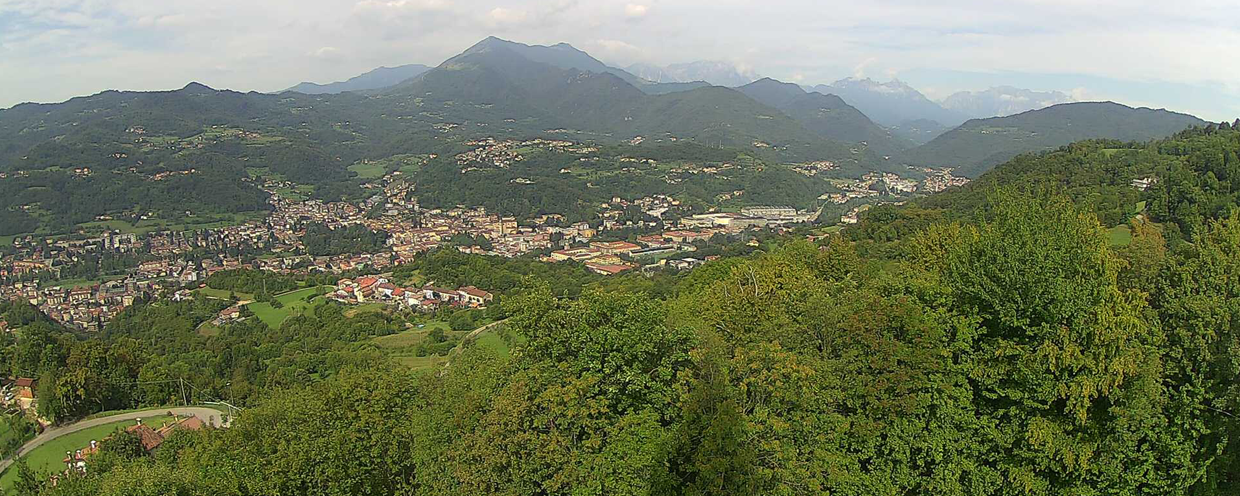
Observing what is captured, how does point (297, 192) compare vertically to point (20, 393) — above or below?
above

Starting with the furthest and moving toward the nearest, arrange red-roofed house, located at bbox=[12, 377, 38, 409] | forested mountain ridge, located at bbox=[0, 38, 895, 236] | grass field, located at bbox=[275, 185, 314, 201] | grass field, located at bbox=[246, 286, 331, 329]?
grass field, located at bbox=[275, 185, 314, 201] → forested mountain ridge, located at bbox=[0, 38, 895, 236] → grass field, located at bbox=[246, 286, 331, 329] → red-roofed house, located at bbox=[12, 377, 38, 409]

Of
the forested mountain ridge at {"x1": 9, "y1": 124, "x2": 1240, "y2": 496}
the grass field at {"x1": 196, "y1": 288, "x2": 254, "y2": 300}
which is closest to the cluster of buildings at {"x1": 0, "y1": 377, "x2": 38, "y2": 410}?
the grass field at {"x1": 196, "y1": 288, "x2": 254, "y2": 300}


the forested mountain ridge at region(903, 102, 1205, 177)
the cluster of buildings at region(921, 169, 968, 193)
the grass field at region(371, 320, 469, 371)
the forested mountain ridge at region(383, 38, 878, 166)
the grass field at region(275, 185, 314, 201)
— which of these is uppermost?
the forested mountain ridge at region(383, 38, 878, 166)

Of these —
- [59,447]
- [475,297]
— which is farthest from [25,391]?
[475,297]

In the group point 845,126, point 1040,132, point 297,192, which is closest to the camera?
point 297,192

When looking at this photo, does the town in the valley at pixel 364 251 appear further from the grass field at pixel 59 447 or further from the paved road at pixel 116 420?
the grass field at pixel 59 447

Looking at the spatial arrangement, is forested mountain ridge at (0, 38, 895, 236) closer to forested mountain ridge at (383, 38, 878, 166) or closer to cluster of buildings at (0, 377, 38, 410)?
forested mountain ridge at (383, 38, 878, 166)

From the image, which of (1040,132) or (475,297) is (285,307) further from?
(1040,132)
